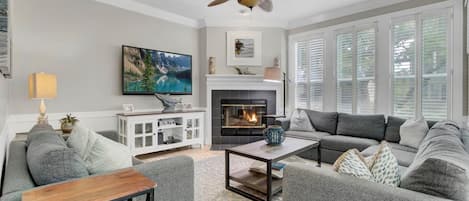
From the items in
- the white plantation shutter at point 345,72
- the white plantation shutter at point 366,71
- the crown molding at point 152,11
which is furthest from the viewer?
the white plantation shutter at point 345,72

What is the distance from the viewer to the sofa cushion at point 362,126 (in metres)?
3.75

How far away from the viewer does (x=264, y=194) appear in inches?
102

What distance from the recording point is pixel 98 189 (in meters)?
1.25

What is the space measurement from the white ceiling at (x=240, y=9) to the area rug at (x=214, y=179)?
Answer: 2.74 m

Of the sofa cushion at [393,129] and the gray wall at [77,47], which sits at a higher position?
the gray wall at [77,47]

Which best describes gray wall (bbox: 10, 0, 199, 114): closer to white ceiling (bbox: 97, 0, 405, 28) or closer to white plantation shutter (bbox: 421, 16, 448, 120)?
white ceiling (bbox: 97, 0, 405, 28)

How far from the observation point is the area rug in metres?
2.63

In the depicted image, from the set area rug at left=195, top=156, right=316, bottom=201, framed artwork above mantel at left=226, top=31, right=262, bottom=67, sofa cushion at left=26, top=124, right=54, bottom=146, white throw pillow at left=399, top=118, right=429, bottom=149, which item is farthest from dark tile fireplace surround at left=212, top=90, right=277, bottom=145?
sofa cushion at left=26, top=124, right=54, bottom=146

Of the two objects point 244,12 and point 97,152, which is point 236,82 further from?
point 97,152

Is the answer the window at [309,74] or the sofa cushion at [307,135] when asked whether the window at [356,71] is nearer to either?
the window at [309,74]

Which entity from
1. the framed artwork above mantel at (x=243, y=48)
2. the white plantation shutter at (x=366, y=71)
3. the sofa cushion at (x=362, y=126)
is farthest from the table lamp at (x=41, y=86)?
the white plantation shutter at (x=366, y=71)

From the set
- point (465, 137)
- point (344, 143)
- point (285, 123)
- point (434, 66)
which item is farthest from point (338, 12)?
point (465, 137)

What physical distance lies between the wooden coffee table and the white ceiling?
2.66 m

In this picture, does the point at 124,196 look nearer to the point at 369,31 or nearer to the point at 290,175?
the point at 290,175
